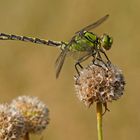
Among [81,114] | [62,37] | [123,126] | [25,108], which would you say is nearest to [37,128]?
[25,108]

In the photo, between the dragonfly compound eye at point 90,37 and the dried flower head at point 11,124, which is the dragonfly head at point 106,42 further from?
the dried flower head at point 11,124

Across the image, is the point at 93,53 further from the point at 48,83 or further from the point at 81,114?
the point at 48,83

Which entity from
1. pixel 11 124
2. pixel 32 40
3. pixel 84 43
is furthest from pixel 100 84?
pixel 32 40

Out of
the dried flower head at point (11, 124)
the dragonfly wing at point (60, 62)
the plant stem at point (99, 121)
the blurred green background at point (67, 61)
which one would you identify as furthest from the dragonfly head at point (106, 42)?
the blurred green background at point (67, 61)

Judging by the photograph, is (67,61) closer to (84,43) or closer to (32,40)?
(32,40)

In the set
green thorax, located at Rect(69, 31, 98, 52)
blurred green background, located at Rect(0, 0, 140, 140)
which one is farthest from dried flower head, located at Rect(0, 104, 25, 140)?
blurred green background, located at Rect(0, 0, 140, 140)
